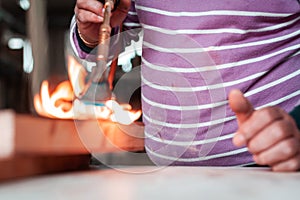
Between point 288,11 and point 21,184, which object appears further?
point 288,11

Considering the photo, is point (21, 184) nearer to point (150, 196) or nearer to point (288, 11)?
point (150, 196)

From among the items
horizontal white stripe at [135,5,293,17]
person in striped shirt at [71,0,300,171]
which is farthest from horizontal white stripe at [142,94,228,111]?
horizontal white stripe at [135,5,293,17]

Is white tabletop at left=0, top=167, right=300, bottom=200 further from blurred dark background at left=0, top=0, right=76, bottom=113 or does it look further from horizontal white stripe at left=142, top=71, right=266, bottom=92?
blurred dark background at left=0, top=0, right=76, bottom=113

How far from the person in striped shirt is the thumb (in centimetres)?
21

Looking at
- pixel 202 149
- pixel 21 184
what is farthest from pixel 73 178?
pixel 202 149

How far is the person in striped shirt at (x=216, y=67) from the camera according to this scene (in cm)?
66

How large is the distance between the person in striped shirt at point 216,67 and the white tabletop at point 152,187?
305 millimetres

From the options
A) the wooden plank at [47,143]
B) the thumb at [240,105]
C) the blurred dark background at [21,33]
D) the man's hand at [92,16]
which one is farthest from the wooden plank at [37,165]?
the blurred dark background at [21,33]

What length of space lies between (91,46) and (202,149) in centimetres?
21

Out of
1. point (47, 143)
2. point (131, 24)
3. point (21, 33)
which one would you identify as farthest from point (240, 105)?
point (21, 33)

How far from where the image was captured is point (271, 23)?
2.19 feet

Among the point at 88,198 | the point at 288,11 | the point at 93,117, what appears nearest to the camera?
the point at 88,198

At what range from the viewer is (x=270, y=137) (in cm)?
44

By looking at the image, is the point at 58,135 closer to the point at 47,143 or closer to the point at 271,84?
the point at 47,143
